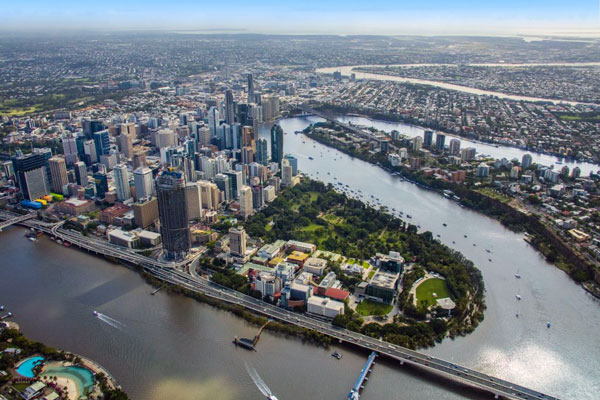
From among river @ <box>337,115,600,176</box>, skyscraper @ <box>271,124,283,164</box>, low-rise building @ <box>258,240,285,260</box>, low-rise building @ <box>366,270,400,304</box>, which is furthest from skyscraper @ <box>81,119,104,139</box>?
low-rise building @ <box>366,270,400,304</box>

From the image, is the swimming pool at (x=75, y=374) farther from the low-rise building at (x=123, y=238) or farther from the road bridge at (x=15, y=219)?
the road bridge at (x=15, y=219)

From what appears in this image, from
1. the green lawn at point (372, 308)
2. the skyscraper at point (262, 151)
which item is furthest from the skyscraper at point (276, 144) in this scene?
the green lawn at point (372, 308)

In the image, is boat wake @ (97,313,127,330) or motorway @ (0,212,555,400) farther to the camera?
boat wake @ (97,313,127,330)

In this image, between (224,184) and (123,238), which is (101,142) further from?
(123,238)

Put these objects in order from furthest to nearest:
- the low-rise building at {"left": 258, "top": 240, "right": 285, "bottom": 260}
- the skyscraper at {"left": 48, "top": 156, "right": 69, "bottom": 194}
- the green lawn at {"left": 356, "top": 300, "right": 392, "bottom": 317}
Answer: the skyscraper at {"left": 48, "top": 156, "right": 69, "bottom": 194}, the low-rise building at {"left": 258, "top": 240, "right": 285, "bottom": 260}, the green lawn at {"left": 356, "top": 300, "right": 392, "bottom": 317}

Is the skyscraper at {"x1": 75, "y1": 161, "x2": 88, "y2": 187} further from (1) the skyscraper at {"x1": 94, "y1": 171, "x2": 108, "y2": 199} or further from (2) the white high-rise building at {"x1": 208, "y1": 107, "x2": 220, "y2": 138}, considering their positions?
(2) the white high-rise building at {"x1": 208, "y1": 107, "x2": 220, "y2": 138}
